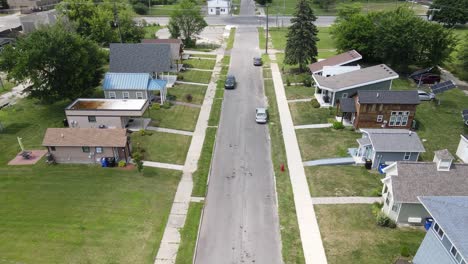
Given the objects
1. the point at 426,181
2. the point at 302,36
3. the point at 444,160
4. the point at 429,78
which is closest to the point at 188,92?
the point at 302,36

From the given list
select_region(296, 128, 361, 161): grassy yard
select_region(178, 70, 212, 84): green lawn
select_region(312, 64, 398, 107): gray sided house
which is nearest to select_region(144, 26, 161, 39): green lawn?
select_region(178, 70, 212, 84): green lawn

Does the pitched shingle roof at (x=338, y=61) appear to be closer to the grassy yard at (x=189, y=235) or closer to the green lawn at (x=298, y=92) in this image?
the green lawn at (x=298, y=92)

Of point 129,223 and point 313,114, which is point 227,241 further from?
point 313,114

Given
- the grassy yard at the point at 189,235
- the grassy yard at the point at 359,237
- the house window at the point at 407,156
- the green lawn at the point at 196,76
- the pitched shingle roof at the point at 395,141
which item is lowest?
the grassy yard at the point at 189,235

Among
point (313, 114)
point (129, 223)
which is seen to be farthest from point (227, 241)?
point (313, 114)

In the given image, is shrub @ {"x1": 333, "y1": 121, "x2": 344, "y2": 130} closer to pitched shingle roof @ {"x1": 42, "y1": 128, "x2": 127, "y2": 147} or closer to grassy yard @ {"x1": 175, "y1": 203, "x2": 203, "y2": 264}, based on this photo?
grassy yard @ {"x1": 175, "y1": 203, "x2": 203, "y2": 264}

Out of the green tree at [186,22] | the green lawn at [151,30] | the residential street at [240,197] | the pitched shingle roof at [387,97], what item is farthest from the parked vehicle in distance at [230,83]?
the green lawn at [151,30]
